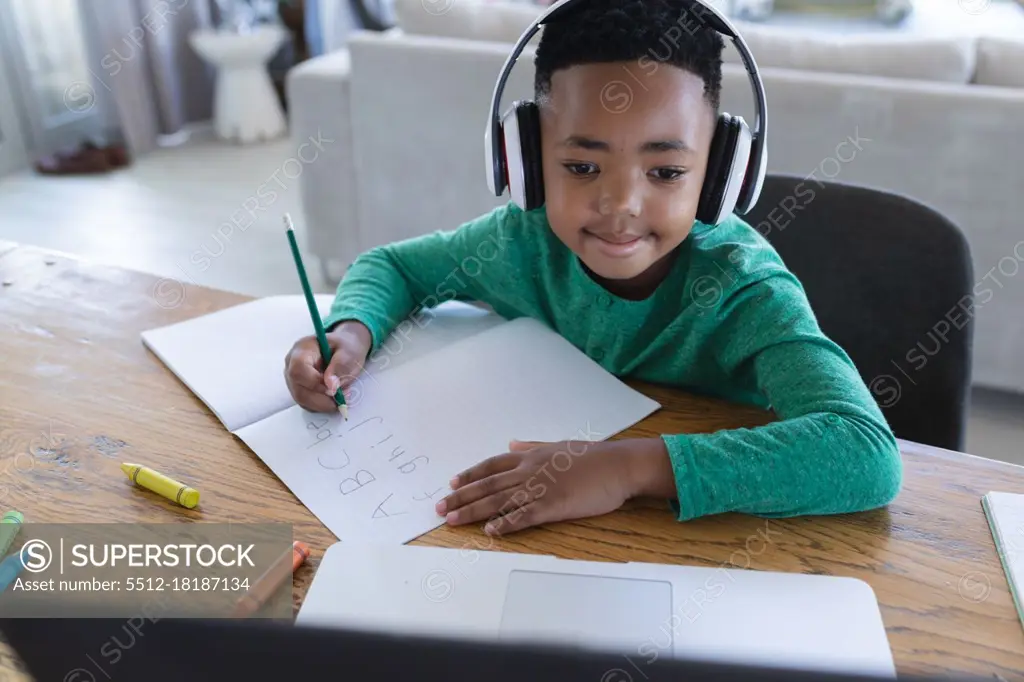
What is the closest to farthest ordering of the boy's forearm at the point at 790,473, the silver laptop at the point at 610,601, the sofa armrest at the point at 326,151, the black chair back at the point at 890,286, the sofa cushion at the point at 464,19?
the silver laptop at the point at 610,601, the boy's forearm at the point at 790,473, the black chair back at the point at 890,286, the sofa cushion at the point at 464,19, the sofa armrest at the point at 326,151

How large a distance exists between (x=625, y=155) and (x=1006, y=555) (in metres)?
0.45

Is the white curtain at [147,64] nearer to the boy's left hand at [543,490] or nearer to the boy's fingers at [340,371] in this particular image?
the boy's fingers at [340,371]

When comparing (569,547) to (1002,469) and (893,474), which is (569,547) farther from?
(1002,469)

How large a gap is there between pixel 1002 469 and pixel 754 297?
261 millimetres

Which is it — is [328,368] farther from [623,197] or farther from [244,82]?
[244,82]

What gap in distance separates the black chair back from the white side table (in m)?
3.28

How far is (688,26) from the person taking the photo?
78cm

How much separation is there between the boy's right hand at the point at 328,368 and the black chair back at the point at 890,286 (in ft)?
1.68

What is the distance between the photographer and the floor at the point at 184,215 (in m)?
2.74

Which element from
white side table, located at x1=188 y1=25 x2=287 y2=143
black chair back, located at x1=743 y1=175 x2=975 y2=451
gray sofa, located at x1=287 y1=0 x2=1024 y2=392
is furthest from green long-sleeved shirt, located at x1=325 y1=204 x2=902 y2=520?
white side table, located at x1=188 y1=25 x2=287 y2=143

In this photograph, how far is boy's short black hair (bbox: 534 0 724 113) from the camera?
76 cm

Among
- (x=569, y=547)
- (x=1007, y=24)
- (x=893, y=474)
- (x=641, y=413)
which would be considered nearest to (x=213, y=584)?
(x=569, y=547)

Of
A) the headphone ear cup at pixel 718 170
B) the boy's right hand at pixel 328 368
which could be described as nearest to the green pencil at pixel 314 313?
the boy's right hand at pixel 328 368

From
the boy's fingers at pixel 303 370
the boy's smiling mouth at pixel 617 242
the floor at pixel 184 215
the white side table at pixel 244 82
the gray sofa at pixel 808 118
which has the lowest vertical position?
the floor at pixel 184 215
